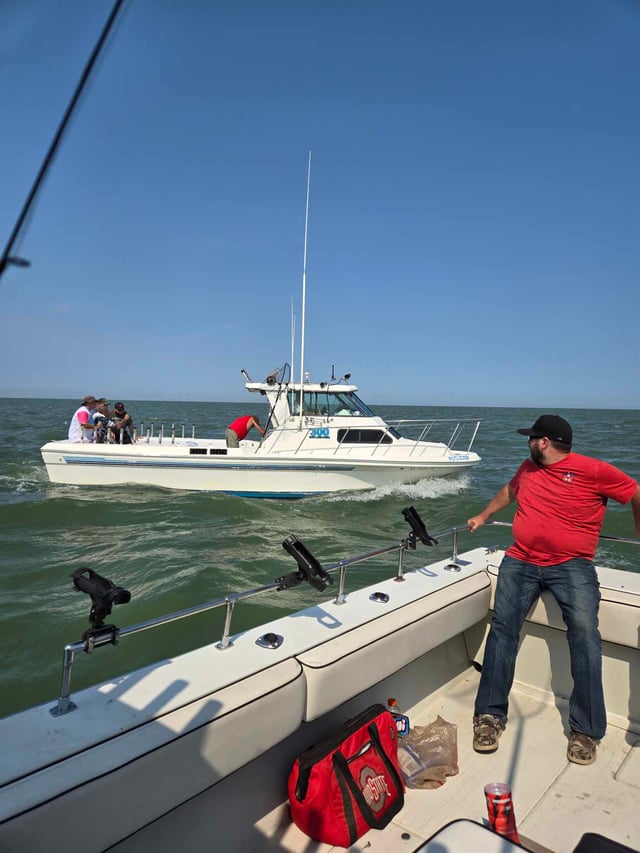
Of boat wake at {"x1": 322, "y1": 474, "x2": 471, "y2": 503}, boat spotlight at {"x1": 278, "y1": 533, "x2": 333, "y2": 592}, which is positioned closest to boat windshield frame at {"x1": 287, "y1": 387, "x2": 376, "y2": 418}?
boat wake at {"x1": 322, "y1": 474, "x2": 471, "y2": 503}

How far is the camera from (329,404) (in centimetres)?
1283

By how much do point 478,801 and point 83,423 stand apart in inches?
484

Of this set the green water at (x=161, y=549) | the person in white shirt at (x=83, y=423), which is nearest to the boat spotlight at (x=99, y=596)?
the green water at (x=161, y=549)

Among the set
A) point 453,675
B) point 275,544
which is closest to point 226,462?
point 275,544

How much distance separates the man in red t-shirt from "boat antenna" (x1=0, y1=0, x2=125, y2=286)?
96.0 inches

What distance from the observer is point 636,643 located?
2.83 m

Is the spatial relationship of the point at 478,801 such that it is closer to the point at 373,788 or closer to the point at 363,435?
the point at 373,788

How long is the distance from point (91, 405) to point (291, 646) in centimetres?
1235

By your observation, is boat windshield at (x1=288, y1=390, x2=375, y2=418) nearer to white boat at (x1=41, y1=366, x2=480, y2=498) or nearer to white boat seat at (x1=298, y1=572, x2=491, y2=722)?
white boat at (x1=41, y1=366, x2=480, y2=498)

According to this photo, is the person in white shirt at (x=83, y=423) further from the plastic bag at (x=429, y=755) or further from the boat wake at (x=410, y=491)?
the plastic bag at (x=429, y=755)

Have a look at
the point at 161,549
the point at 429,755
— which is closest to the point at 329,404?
the point at 161,549

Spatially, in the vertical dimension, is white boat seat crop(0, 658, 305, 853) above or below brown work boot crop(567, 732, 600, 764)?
above

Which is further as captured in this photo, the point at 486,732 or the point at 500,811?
the point at 486,732

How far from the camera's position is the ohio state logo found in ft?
7.37
